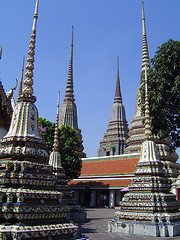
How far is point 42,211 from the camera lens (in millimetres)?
5922

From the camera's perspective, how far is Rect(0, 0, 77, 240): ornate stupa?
5.55m

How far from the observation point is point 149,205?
10391 millimetres

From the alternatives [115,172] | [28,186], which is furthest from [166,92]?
[115,172]

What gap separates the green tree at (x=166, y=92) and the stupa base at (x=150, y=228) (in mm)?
6751

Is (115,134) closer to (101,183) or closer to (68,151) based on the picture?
(101,183)

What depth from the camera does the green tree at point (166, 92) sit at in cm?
1541

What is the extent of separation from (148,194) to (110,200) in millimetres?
19134

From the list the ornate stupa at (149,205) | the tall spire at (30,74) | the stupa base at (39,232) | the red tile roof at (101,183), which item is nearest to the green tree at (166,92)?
the ornate stupa at (149,205)

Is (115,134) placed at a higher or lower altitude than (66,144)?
higher

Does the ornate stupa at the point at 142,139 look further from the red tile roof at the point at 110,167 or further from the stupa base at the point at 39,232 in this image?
the stupa base at the point at 39,232

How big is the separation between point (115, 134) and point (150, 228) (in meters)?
36.5

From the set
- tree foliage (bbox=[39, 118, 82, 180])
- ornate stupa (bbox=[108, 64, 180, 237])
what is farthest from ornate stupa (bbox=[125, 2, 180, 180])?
ornate stupa (bbox=[108, 64, 180, 237])

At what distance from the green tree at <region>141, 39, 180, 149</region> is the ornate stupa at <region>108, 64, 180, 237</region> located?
13.9ft

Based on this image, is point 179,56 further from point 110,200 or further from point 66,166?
point 110,200
